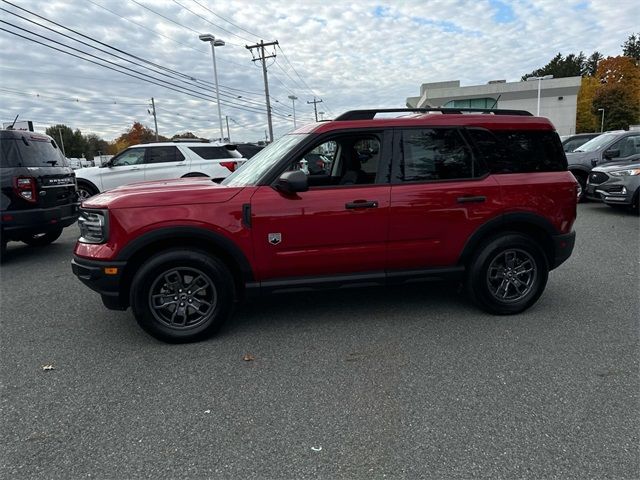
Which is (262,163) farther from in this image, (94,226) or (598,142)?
(598,142)

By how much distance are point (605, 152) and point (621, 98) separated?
72907 mm

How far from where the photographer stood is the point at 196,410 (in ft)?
9.16

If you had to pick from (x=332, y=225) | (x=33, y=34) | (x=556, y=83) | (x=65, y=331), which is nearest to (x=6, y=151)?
(x=65, y=331)

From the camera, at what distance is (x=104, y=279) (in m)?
3.55

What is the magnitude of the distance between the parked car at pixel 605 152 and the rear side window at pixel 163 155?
10.3 meters

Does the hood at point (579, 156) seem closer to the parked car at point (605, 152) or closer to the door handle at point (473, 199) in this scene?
the parked car at point (605, 152)

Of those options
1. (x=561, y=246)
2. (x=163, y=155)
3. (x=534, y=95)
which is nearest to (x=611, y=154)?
(x=561, y=246)

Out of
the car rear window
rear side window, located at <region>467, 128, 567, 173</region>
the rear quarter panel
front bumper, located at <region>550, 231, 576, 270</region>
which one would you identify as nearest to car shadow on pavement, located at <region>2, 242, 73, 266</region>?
the car rear window

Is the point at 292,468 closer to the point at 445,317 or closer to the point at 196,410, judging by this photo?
the point at 196,410

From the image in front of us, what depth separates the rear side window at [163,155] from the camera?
36.1 ft

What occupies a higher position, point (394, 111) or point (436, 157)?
point (394, 111)

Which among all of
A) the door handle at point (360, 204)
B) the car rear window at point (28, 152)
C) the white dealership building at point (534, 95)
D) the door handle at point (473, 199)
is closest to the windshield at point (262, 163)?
the door handle at point (360, 204)

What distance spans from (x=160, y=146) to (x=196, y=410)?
9.56 meters

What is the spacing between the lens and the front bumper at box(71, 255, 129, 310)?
3537mm
